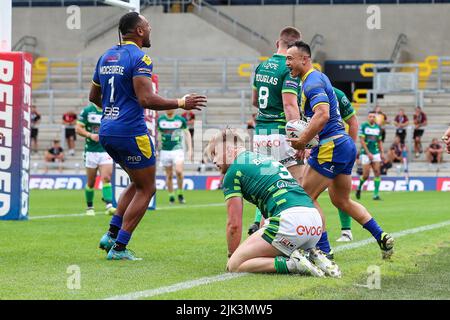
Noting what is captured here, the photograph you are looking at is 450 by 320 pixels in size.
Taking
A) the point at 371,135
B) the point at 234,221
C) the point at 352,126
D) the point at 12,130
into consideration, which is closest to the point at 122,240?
the point at 234,221

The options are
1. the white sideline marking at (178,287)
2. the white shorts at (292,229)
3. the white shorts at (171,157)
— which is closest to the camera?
the white sideline marking at (178,287)

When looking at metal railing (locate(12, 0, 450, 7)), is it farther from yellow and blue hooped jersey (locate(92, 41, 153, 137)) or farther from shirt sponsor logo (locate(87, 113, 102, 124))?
yellow and blue hooped jersey (locate(92, 41, 153, 137))

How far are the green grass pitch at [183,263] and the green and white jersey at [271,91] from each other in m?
1.56

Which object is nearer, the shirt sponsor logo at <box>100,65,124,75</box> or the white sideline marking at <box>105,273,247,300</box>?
the white sideline marking at <box>105,273,247,300</box>

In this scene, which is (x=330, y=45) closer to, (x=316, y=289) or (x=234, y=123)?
(x=234, y=123)

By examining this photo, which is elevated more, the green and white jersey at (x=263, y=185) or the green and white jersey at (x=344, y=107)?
the green and white jersey at (x=344, y=107)

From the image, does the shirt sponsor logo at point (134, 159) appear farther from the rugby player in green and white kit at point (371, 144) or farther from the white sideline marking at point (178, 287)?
the rugby player in green and white kit at point (371, 144)

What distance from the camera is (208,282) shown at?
26.4ft

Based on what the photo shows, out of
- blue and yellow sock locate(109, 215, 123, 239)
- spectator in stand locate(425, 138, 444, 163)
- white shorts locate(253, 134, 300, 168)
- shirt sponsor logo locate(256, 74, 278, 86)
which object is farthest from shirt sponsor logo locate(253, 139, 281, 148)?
spectator in stand locate(425, 138, 444, 163)

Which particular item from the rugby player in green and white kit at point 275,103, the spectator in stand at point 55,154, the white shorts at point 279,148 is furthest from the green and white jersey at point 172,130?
the spectator in stand at point 55,154

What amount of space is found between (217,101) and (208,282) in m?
29.8

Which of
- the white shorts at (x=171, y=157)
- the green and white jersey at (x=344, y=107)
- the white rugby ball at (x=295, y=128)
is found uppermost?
the green and white jersey at (x=344, y=107)

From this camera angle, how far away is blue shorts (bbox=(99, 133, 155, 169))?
967 cm

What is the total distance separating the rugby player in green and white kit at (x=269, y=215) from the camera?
8.34 metres
